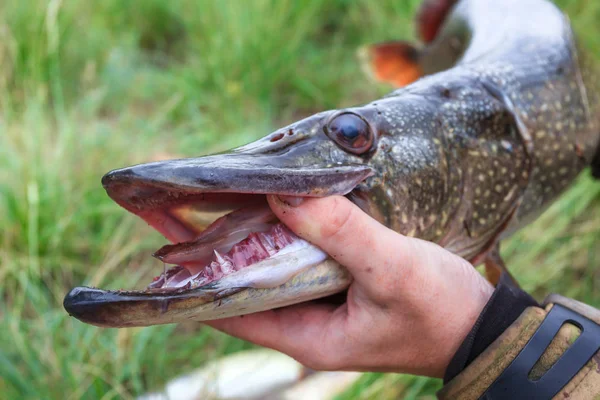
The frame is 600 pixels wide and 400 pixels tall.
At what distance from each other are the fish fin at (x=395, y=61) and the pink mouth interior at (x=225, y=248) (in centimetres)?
217

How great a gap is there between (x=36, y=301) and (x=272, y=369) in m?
0.92

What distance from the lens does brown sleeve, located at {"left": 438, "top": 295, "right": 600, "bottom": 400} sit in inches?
45.8

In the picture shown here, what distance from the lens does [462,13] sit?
8.87 feet

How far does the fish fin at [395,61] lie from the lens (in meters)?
3.15

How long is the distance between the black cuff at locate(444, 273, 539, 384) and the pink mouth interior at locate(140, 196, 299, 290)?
1.53ft

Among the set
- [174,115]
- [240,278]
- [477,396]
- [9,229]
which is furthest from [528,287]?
[174,115]

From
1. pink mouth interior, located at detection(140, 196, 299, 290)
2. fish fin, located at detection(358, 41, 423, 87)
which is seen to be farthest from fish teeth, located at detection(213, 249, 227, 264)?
fish fin, located at detection(358, 41, 423, 87)

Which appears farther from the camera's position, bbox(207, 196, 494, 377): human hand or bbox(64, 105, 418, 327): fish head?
bbox(207, 196, 494, 377): human hand

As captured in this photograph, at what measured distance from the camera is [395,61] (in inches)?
125

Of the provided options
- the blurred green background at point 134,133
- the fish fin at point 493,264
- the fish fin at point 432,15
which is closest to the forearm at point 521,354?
the fish fin at point 493,264

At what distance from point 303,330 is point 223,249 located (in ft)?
0.96

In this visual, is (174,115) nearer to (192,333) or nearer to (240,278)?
(192,333)

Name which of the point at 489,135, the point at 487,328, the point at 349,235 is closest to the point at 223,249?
the point at 349,235

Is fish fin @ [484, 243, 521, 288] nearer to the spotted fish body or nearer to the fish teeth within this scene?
the spotted fish body
